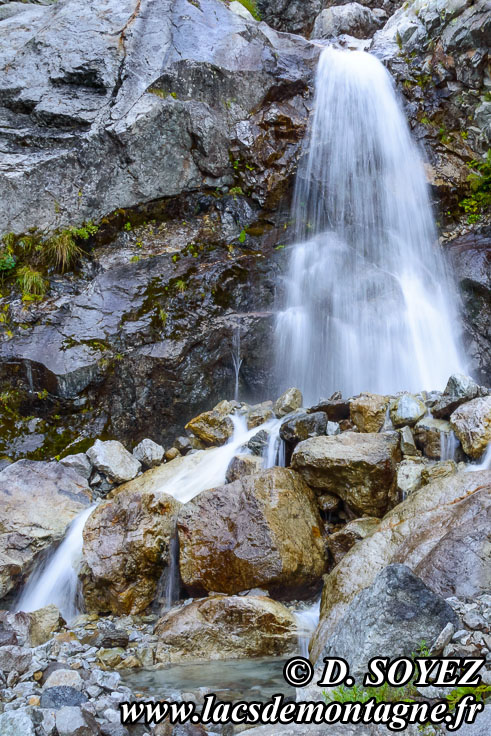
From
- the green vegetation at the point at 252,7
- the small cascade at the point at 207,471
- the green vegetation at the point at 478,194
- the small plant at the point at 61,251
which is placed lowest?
the small cascade at the point at 207,471

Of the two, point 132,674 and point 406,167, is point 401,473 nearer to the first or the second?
point 132,674

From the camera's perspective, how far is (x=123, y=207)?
10.6 m

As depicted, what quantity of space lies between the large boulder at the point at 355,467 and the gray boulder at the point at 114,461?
116 inches

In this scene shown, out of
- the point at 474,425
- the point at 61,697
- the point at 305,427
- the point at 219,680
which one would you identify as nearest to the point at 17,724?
the point at 61,697

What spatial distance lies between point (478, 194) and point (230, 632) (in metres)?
10.6

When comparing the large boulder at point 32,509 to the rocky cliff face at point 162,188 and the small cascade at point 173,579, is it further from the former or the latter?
the small cascade at point 173,579

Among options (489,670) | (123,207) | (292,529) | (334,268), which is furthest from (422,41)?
(489,670)

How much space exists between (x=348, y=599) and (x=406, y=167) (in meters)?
10.6

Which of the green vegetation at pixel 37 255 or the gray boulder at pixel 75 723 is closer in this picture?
the gray boulder at pixel 75 723

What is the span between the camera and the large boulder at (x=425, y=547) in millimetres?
3451

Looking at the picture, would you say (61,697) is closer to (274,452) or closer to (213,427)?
(274,452)

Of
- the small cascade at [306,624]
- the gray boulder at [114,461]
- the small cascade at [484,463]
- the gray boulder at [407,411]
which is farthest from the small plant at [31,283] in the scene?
the small cascade at [484,463]

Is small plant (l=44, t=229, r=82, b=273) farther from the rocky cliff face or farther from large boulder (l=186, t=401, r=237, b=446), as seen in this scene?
large boulder (l=186, t=401, r=237, b=446)

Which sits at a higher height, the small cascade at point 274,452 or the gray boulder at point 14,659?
the small cascade at point 274,452
